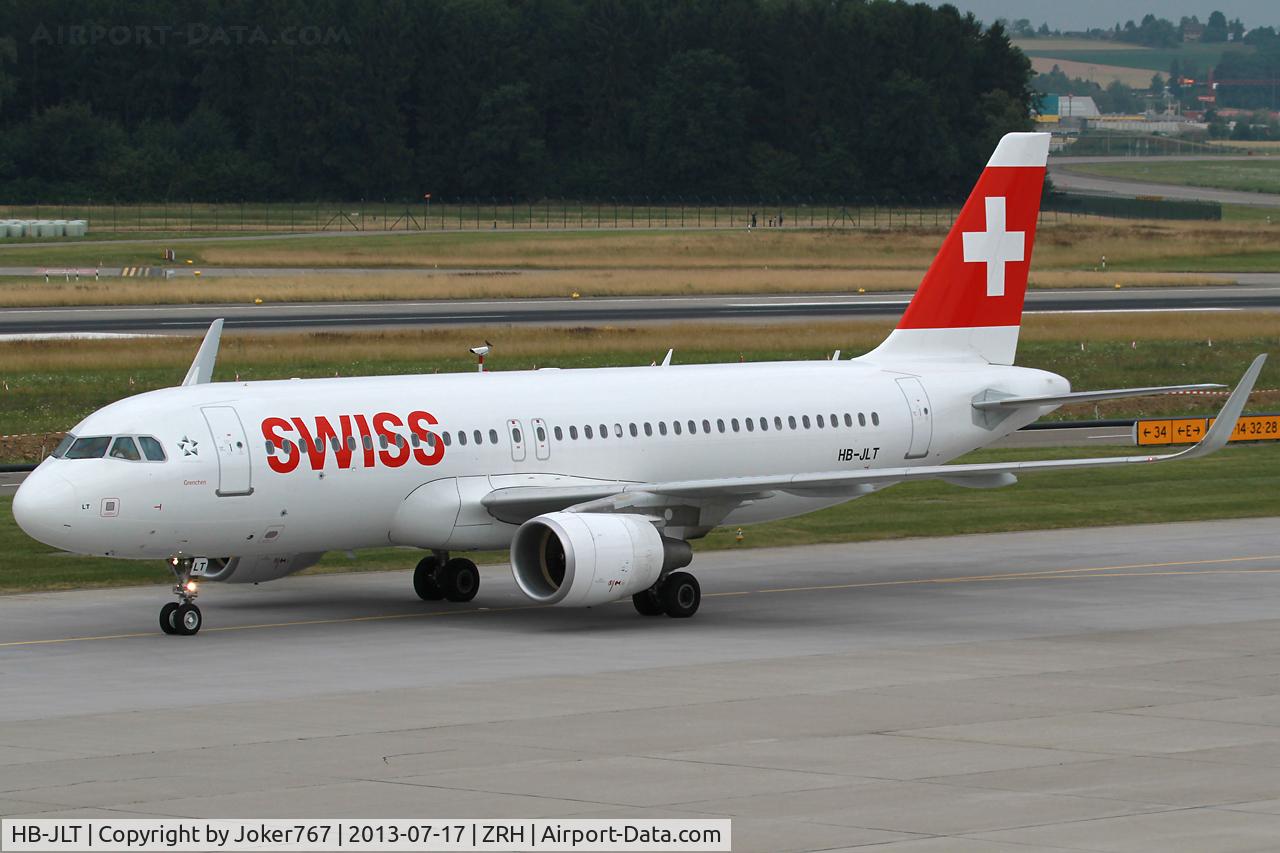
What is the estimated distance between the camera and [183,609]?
1310 inches

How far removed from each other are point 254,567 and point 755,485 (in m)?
8.48

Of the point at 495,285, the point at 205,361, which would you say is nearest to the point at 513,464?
the point at 205,361

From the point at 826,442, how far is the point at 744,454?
182cm

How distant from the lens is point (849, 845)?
19.1 meters

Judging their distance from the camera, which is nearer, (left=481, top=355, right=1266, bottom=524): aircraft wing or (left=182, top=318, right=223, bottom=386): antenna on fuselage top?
(left=481, top=355, right=1266, bottom=524): aircraft wing

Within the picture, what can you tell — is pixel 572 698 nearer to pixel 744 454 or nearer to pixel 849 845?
pixel 849 845

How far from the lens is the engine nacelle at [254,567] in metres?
35.2

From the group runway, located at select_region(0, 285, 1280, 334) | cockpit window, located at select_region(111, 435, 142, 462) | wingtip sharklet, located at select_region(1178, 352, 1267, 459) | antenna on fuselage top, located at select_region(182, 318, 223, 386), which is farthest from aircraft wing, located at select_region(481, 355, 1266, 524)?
runway, located at select_region(0, 285, 1280, 334)

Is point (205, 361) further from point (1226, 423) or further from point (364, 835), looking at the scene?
point (364, 835)

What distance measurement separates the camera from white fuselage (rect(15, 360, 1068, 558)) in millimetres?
32438

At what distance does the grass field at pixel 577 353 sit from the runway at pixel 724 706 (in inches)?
1039

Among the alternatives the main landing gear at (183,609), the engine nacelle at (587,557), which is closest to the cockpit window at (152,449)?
the main landing gear at (183,609)

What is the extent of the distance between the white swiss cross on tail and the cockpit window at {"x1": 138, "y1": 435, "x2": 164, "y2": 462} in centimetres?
1724

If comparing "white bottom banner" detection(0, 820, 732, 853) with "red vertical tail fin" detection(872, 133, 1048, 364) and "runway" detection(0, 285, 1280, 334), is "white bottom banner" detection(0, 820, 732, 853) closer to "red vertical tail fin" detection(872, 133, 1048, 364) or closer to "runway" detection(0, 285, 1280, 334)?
"red vertical tail fin" detection(872, 133, 1048, 364)
